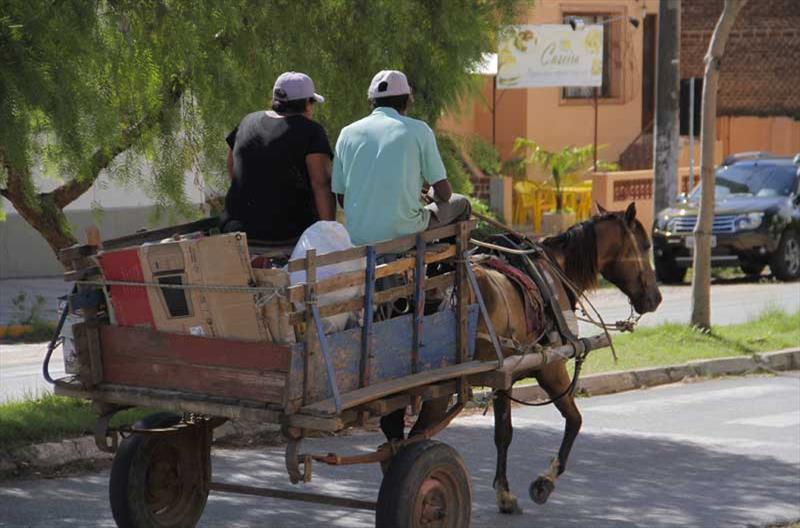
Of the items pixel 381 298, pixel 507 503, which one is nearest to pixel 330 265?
pixel 381 298

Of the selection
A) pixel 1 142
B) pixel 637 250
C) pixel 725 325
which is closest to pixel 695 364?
pixel 725 325

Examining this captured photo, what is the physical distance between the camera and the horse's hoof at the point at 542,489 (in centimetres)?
855

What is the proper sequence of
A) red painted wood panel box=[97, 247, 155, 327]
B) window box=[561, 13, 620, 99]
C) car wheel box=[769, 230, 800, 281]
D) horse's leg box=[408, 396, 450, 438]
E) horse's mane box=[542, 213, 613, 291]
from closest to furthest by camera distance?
red painted wood panel box=[97, 247, 155, 327], horse's leg box=[408, 396, 450, 438], horse's mane box=[542, 213, 613, 291], car wheel box=[769, 230, 800, 281], window box=[561, 13, 620, 99]

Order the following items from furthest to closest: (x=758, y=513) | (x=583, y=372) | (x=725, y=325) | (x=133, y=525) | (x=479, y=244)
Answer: (x=725, y=325) → (x=583, y=372) → (x=758, y=513) → (x=479, y=244) → (x=133, y=525)

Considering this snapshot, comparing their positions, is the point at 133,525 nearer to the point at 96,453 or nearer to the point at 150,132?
the point at 96,453

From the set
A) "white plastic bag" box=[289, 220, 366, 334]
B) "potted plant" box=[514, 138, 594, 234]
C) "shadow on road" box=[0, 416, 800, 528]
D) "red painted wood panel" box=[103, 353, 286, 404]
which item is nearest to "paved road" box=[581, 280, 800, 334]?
"shadow on road" box=[0, 416, 800, 528]

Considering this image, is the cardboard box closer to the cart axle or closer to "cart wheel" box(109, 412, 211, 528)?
"cart wheel" box(109, 412, 211, 528)

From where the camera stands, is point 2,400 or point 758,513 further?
point 2,400

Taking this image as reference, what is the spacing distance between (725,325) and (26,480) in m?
9.80

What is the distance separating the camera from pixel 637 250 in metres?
9.27

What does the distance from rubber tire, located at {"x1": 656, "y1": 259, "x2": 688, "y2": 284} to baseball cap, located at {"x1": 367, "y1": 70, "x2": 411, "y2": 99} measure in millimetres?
15958

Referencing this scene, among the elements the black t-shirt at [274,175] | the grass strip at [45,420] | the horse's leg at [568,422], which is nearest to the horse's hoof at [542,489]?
the horse's leg at [568,422]

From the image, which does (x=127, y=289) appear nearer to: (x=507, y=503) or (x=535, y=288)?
(x=535, y=288)

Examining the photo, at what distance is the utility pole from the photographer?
2262 centimetres
